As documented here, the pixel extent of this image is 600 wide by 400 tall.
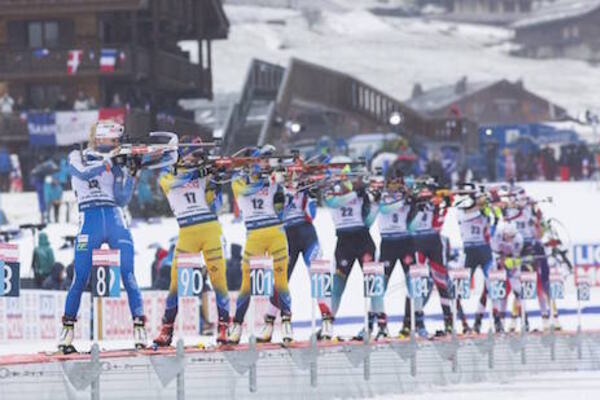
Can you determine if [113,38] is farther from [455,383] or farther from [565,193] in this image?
[455,383]

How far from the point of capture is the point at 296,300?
35938 millimetres

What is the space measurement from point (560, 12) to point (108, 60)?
9554 cm

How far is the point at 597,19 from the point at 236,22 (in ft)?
89.9

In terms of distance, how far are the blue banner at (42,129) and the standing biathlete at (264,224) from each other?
1279 inches

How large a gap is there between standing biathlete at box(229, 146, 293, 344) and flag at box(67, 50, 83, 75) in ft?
116

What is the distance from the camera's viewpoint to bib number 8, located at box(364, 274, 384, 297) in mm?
23250

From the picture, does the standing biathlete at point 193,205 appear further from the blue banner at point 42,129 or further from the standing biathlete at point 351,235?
the blue banner at point 42,129

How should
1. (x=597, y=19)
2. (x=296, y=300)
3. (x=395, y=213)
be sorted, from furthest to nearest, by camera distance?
(x=597, y=19)
(x=296, y=300)
(x=395, y=213)

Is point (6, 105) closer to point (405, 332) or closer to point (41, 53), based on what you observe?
point (41, 53)

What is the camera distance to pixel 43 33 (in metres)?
60.1

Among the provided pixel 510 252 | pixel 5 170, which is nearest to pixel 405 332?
pixel 510 252

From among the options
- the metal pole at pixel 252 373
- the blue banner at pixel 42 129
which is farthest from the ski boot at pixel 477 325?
the blue banner at pixel 42 129

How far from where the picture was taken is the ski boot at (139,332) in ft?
63.5

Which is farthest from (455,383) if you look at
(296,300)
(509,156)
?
(509,156)
